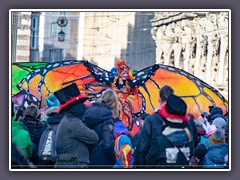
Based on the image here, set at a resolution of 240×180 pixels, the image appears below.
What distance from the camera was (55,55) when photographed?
13680mm

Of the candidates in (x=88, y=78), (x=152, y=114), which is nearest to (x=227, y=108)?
(x=152, y=114)

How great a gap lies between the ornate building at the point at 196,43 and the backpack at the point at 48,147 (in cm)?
202

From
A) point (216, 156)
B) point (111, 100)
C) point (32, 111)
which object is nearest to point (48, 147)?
point (32, 111)

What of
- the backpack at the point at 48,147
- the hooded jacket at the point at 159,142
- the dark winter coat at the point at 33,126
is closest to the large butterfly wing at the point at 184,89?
the hooded jacket at the point at 159,142

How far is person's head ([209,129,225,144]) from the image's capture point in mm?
13641

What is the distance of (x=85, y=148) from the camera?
13398mm

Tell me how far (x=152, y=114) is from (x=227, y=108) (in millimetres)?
1176

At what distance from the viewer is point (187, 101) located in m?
13.7

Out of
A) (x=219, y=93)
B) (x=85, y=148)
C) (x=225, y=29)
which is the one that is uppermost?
(x=225, y=29)

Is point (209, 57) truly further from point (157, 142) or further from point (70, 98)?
point (70, 98)

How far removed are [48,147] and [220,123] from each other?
268 centimetres

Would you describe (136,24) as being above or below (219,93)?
above

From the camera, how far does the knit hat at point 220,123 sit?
13.7 meters
